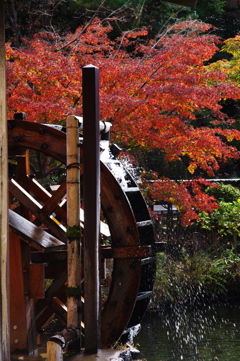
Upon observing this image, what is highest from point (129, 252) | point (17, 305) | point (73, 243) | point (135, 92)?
point (135, 92)

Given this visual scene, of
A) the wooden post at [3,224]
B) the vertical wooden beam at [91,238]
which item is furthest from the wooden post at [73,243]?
the wooden post at [3,224]

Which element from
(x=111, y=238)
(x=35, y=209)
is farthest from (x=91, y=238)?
(x=111, y=238)

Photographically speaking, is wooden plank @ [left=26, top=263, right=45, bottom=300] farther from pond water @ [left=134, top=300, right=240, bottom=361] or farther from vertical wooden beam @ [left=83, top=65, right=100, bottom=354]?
pond water @ [left=134, top=300, right=240, bottom=361]

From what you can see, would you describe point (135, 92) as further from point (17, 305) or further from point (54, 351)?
point (54, 351)

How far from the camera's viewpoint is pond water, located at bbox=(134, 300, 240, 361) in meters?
7.58

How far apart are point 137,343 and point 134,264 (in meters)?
2.60

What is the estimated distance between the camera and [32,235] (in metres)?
4.73

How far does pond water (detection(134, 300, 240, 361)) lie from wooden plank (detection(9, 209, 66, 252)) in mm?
3247

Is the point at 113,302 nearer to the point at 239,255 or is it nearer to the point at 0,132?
the point at 0,132

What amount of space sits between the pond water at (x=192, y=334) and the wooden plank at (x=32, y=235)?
3.25 metres

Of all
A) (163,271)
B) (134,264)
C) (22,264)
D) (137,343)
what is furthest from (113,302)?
(163,271)

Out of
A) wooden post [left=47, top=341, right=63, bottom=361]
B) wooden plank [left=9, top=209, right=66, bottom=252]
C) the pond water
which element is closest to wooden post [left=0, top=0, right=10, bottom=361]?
wooden post [left=47, top=341, right=63, bottom=361]

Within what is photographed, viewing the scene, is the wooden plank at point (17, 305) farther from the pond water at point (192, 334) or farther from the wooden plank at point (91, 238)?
the pond water at point (192, 334)

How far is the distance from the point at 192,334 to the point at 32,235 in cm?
478
